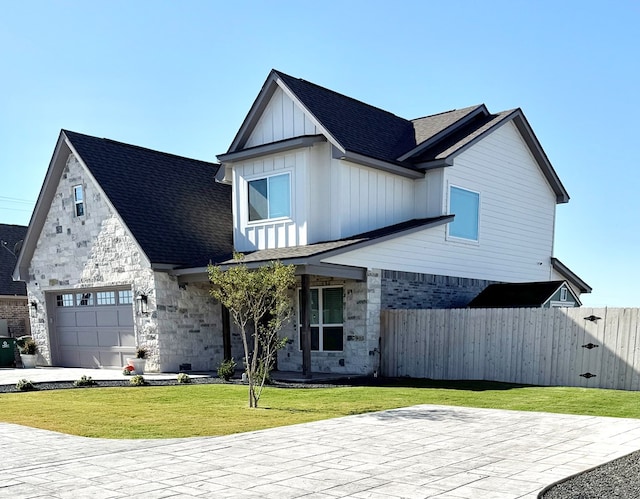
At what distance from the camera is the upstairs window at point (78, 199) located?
18688mm

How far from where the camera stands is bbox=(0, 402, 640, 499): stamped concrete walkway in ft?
17.6

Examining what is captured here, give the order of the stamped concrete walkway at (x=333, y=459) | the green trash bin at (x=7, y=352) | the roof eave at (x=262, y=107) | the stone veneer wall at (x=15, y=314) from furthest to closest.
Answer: the stone veneer wall at (x=15, y=314), the green trash bin at (x=7, y=352), the roof eave at (x=262, y=107), the stamped concrete walkway at (x=333, y=459)

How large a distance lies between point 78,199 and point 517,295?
14.4m

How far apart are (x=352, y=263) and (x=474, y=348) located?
3691 mm

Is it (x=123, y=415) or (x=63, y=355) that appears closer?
(x=123, y=415)

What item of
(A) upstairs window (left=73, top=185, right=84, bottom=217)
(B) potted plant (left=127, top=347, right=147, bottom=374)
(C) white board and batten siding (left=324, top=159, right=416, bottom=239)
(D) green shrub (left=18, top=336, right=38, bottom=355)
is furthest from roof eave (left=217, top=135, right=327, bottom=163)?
(D) green shrub (left=18, top=336, right=38, bottom=355)

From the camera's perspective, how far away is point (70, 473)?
5.95 metres

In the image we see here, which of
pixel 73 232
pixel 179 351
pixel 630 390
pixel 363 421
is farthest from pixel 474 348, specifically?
pixel 73 232

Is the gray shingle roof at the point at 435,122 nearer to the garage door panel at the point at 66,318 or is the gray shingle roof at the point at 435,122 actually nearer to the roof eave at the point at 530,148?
the roof eave at the point at 530,148

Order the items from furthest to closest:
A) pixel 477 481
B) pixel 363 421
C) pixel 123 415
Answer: pixel 123 415 < pixel 363 421 < pixel 477 481

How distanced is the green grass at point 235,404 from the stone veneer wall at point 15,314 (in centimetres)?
1267

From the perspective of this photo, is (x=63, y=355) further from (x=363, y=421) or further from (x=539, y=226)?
(x=539, y=226)

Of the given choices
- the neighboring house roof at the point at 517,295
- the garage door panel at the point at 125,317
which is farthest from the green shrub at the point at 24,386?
the neighboring house roof at the point at 517,295

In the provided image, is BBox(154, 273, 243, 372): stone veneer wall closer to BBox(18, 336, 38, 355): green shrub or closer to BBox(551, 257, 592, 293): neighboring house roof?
BBox(18, 336, 38, 355): green shrub
